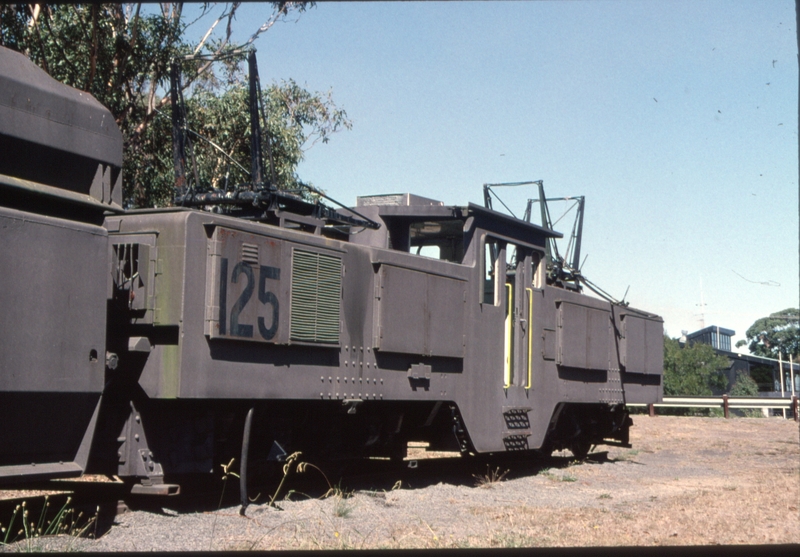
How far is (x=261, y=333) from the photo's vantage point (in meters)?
7.86

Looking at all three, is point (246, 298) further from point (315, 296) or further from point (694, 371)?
point (694, 371)

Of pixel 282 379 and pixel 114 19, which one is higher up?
pixel 114 19

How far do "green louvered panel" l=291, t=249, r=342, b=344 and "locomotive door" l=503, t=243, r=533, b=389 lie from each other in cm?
361

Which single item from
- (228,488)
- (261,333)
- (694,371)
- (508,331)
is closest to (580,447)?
(508,331)

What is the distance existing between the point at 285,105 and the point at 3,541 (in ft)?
53.1

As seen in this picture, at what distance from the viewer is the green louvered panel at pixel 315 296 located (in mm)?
8328

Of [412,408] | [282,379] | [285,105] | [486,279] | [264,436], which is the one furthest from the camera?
[285,105]

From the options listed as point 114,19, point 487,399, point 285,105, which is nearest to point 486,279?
point 487,399

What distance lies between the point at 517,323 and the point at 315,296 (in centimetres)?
419

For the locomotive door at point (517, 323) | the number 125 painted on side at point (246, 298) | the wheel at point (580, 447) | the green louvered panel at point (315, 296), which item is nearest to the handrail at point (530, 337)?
the locomotive door at point (517, 323)

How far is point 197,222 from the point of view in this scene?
7.36 meters

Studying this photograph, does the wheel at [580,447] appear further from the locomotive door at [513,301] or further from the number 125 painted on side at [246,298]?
the number 125 painted on side at [246,298]

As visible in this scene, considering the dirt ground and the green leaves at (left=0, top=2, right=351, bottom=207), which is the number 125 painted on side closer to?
the dirt ground

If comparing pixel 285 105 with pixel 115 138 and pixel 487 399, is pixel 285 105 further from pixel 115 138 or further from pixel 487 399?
pixel 115 138
